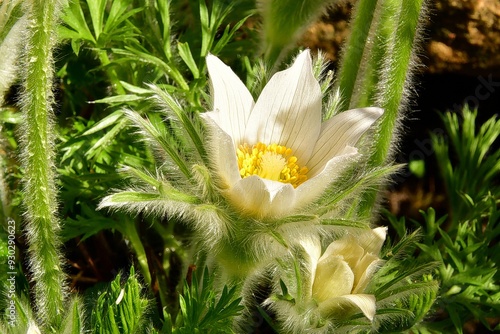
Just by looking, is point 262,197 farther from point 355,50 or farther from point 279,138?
point 355,50

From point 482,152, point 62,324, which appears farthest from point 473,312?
point 62,324

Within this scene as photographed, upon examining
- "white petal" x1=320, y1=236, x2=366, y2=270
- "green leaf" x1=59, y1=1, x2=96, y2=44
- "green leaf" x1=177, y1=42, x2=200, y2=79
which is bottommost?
"white petal" x1=320, y1=236, x2=366, y2=270

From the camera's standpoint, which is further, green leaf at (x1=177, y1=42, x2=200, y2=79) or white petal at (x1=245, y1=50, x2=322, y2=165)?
green leaf at (x1=177, y1=42, x2=200, y2=79)

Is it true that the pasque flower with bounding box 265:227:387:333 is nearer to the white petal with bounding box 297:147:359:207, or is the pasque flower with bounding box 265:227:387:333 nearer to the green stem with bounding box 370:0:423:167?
the white petal with bounding box 297:147:359:207

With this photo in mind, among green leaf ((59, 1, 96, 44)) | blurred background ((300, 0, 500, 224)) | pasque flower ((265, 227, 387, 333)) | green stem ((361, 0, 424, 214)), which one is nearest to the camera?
pasque flower ((265, 227, 387, 333))

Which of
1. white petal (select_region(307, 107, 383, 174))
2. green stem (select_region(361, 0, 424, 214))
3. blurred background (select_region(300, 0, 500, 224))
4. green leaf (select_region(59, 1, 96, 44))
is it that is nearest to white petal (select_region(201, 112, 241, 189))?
white petal (select_region(307, 107, 383, 174))

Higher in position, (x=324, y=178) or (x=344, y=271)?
(x=324, y=178)

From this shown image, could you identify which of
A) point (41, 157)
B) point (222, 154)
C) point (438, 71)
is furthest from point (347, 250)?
point (438, 71)
